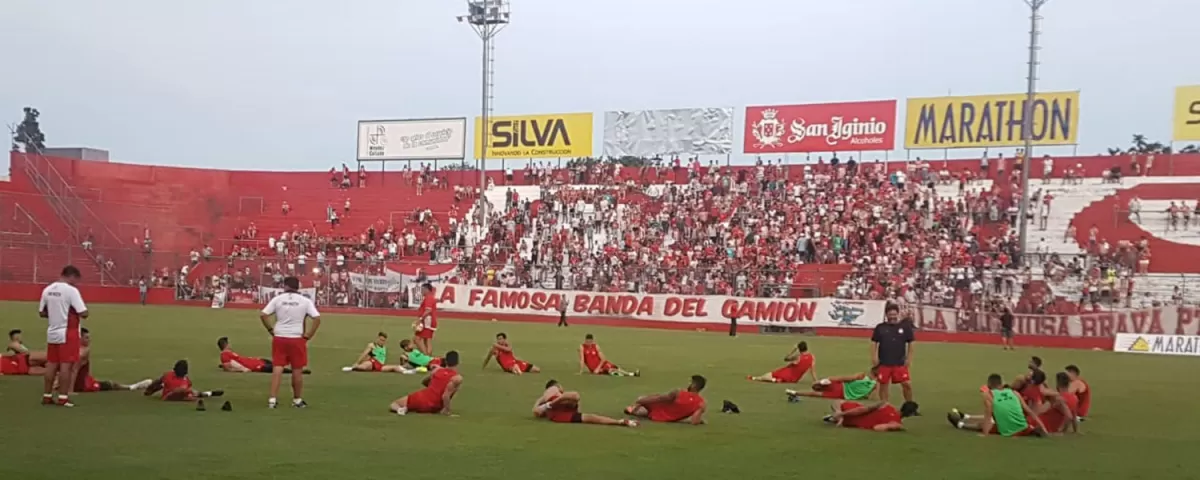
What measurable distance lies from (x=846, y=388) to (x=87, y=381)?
11.8 metres

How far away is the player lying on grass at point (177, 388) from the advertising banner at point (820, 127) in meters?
46.2

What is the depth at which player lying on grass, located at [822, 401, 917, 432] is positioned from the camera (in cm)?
1401

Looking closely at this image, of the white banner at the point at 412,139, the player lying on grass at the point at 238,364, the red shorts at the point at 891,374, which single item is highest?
the white banner at the point at 412,139

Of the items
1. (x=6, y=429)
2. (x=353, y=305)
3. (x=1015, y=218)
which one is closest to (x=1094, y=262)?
(x=1015, y=218)

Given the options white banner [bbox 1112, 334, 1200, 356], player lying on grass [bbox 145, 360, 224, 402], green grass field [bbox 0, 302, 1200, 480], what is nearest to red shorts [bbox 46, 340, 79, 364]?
green grass field [bbox 0, 302, 1200, 480]

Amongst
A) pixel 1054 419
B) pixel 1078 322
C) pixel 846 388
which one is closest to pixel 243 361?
pixel 846 388

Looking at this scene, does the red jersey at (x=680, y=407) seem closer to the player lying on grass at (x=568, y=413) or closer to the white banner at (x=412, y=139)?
the player lying on grass at (x=568, y=413)

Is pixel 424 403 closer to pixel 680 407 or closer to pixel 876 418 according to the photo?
pixel 680 407

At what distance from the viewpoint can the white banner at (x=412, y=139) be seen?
221 feet

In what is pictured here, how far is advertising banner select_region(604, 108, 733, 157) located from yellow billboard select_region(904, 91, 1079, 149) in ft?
33.2

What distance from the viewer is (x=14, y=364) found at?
1758cm

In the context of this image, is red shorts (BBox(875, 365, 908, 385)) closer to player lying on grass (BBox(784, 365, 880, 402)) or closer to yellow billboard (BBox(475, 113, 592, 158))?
player lying on grass (BBox(784, 365, 880, 402))

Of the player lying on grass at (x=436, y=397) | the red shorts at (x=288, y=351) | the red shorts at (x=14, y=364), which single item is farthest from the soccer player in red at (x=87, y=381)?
the player lying on grass at (x=436, y=397)

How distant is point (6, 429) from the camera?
11695mm
